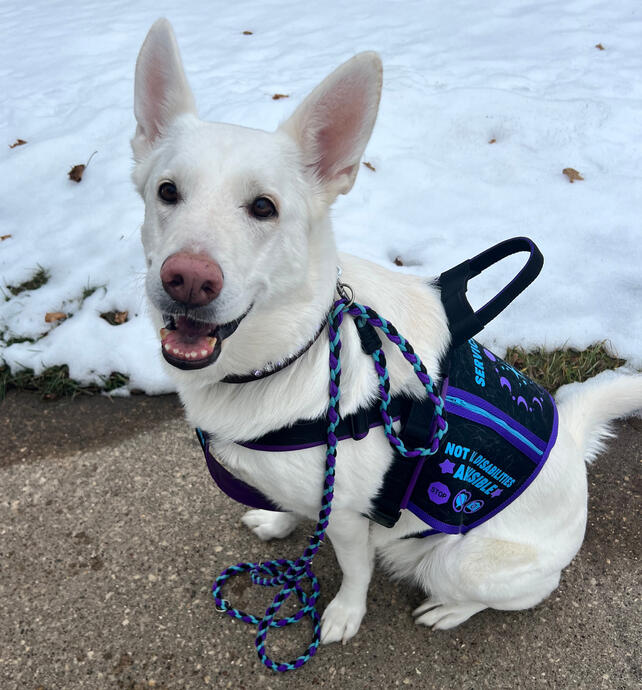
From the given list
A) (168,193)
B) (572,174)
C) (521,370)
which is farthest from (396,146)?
(168,193)

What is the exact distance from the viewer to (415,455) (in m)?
1.81

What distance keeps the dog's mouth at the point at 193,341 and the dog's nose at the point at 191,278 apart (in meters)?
0.11

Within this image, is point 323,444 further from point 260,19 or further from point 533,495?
point 260,19

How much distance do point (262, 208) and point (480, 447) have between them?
1024 millimetres

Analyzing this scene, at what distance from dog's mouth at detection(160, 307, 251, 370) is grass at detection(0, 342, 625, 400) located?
1.74m

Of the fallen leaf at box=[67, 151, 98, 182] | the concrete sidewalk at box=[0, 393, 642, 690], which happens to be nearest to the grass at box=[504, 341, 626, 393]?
the concrete sidewalk at box=[0, 393, 642, 690]

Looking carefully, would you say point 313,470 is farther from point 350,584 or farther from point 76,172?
point 76,172

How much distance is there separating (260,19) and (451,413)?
19.5 feet

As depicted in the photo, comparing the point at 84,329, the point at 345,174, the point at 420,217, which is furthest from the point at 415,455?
the point at 420,217

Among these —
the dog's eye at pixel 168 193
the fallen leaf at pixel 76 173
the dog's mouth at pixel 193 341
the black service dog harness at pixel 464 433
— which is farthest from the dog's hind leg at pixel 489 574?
the fallen leaf at pixel 76 173

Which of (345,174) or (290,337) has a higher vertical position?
(345,174)

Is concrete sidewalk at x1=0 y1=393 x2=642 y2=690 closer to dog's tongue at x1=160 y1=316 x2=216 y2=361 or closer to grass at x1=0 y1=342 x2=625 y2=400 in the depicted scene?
grass at x1=0 y1=342 x2=625 y2=400

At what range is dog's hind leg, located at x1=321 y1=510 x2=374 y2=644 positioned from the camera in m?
2.07

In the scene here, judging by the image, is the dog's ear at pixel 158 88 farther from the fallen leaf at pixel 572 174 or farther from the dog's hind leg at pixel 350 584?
the fallen leaf at pixel 572 174
